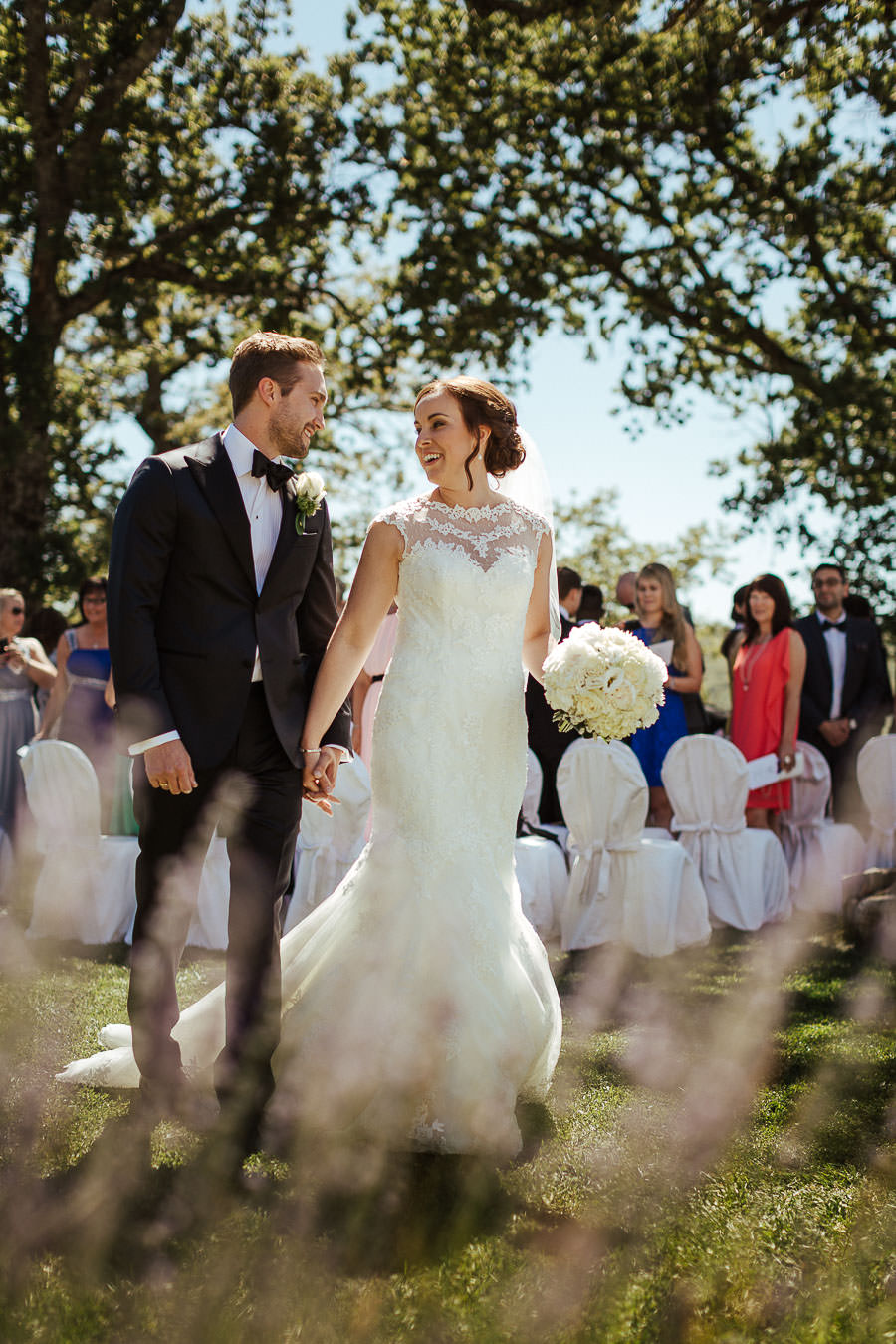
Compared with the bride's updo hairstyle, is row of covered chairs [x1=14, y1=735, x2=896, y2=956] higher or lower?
lower

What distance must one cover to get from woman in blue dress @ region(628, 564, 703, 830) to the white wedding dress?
14.0 feet

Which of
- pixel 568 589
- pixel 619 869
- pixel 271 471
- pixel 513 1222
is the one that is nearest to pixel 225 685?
pixel 271 471

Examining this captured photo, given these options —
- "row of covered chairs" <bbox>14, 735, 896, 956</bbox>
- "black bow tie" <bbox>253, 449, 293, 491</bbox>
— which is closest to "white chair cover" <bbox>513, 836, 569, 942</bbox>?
"row of covered chairs" <bbox>14, 735, 896, 956</bbox>

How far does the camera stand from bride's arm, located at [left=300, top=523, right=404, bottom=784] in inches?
136

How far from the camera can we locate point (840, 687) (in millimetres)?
9117

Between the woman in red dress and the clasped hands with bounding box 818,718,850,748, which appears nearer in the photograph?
the woman in red dress

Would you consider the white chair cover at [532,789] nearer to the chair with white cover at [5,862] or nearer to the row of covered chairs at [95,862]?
the row of covered chairs at [95,862]

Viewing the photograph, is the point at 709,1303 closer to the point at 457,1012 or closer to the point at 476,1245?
the point at 476,1245

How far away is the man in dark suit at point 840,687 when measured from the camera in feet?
29.5

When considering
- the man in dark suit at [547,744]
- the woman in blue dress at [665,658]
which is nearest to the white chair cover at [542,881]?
the man in dark suit at [547,744]

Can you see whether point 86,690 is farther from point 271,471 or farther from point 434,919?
point 434,919

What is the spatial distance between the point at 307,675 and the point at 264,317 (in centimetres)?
1160

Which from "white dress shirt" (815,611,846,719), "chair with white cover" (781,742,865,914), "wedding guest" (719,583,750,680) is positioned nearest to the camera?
"chair with white cover" (781,742,865,914)

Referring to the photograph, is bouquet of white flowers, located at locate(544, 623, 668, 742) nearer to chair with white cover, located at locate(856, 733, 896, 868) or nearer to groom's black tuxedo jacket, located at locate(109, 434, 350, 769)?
groom's black tuxedo jacket, located at locate(109, 434, 350, 769)
